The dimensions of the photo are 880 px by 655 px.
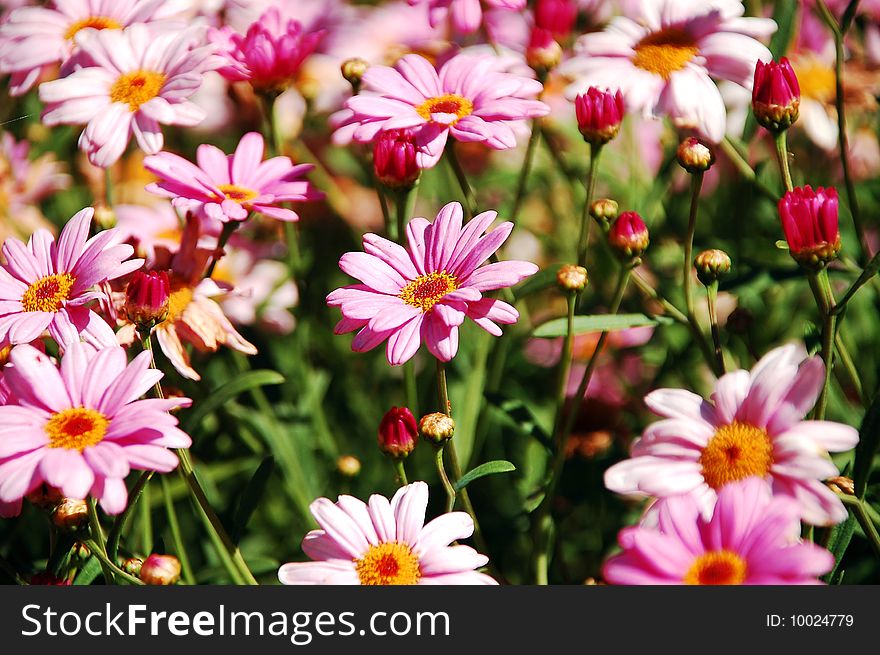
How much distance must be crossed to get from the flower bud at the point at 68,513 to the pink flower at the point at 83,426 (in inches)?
3.3

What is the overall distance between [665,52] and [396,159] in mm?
317

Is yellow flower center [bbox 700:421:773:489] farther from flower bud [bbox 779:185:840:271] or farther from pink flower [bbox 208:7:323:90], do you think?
pink flower [bbox 208:7:323:90]

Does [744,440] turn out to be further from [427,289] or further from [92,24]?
[92,24]

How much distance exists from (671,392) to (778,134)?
0.30 m

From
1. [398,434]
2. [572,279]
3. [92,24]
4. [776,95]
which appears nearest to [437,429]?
[398,434]

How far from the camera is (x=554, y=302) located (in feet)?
5.10

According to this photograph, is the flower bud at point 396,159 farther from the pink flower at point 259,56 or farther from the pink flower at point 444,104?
the pink flower at point 259,56

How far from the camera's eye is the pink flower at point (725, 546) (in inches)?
24.1

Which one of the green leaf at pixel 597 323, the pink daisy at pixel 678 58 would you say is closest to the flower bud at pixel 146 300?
the green leaf at pixel 597 323

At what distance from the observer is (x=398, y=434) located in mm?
800

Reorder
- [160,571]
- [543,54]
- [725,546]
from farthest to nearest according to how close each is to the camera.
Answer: [543,54], [160,571], [725,546]

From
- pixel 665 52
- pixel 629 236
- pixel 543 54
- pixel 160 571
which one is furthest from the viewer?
pixel 543 54

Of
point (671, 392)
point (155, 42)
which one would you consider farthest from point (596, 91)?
point (155, 42)

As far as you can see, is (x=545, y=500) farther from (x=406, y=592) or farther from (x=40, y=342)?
(x=40, y=342)
